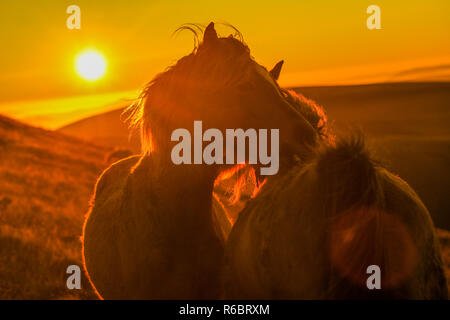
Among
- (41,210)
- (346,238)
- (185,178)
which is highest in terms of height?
(41,210)

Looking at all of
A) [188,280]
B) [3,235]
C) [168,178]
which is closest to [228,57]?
[168,178]

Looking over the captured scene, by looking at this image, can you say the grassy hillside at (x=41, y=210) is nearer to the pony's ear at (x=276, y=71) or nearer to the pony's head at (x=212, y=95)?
the pony's head at (x=212, y=95)

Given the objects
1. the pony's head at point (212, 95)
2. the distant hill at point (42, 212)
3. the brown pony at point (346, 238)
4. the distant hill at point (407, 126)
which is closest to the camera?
the brown pony at point (346, 238)

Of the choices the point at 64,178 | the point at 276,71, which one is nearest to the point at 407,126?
the point at 64,178

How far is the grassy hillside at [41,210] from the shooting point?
742 centimetres

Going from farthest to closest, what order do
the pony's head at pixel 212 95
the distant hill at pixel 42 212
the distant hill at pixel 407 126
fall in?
the distant hill at pixel 407 126, the distant hill at pixel 42 212, the pony's head at pixel 212 95

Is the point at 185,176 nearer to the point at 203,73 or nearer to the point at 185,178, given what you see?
the point at 185,178

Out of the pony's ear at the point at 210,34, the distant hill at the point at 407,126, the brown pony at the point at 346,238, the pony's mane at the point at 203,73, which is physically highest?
the distant hill at the point at 407,126

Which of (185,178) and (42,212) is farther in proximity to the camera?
(42,212)

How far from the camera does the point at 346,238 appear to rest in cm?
190

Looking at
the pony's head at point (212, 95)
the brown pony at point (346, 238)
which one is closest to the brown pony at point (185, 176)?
the pony's head at point (212, 95)

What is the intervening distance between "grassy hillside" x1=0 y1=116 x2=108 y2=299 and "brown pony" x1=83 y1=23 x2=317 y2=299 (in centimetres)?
447

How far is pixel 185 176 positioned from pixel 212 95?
1.70 feet

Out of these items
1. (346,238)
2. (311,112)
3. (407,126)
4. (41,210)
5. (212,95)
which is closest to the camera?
(346,238)
